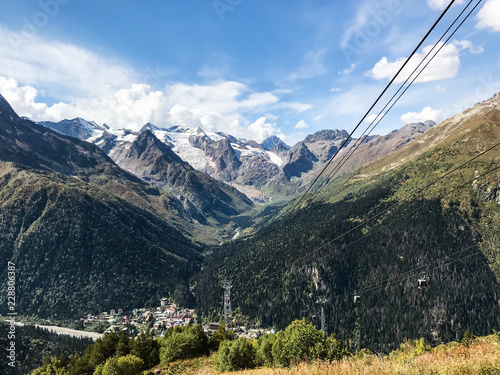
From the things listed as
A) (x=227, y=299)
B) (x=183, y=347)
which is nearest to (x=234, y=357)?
(x=183, y=347)

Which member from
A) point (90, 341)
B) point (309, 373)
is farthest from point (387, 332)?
point (309, 373)

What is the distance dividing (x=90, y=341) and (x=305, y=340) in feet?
620

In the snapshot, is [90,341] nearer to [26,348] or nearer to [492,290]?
[26,348]

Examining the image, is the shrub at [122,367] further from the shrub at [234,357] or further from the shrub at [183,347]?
the shrub at [234,357]

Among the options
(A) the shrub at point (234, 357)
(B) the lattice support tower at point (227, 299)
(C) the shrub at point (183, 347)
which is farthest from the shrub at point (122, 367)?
(B) the lattice support tower at point (227, 299)

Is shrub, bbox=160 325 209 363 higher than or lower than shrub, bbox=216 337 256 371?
lower

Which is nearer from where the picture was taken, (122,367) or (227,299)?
(122,367)

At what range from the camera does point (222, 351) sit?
→ 142 feet

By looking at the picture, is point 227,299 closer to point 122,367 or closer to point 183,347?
point 183,347

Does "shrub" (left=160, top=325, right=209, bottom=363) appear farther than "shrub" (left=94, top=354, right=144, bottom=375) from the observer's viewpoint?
Yes

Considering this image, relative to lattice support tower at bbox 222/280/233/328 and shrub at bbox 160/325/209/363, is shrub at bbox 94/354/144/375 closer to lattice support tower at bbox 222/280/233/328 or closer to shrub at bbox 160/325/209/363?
shrub at bbox 160/325/209/363

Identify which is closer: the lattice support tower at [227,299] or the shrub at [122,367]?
the shrub at [122,367]

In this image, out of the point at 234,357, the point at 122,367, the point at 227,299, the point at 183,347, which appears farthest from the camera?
the point at 227,299

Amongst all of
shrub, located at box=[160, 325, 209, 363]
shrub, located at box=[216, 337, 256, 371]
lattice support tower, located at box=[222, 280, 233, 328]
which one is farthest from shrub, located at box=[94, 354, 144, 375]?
lattice support tower, located at box=[222, 280, 233, 328]
